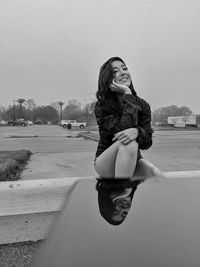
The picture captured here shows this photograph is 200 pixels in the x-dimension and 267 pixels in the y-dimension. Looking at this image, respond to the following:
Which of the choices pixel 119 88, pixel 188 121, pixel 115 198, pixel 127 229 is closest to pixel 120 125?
pixel 119 88

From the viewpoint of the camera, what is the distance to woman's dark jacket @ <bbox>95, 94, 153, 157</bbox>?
2.20 meters

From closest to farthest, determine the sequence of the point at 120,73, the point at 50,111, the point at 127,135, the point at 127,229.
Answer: the point at 127,229
the point at 127,135
the point at 120,73
the point at 50,111

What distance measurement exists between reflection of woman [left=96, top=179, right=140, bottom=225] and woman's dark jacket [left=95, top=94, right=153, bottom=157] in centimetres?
49

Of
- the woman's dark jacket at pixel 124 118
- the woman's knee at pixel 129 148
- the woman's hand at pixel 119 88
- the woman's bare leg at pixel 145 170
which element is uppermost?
the woman's hand at pixel 119 88

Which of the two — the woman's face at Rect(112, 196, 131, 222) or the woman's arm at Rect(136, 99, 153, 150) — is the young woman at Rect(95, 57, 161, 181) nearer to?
the woman's arm at Rect(136, 99, 153, 150)

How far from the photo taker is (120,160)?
2219mm

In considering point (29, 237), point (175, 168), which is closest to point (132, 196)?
point (29, 237)

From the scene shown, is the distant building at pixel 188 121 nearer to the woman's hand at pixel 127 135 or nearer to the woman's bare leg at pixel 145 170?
the woman's bare leg at pixel 145 170

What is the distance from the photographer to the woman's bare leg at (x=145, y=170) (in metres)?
2.34

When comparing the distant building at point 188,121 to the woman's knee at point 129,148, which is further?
the distant building at point 188,121

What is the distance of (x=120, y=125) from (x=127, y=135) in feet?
0.35

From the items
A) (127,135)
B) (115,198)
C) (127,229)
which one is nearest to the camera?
(127,229)

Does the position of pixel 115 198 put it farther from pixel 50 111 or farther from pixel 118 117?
pixel 50 111

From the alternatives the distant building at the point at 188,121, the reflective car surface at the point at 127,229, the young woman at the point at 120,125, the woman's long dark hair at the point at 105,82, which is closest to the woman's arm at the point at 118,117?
the young woman at the point at 120,125
